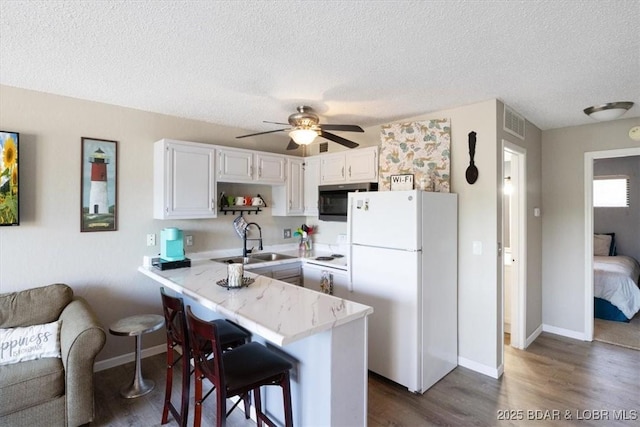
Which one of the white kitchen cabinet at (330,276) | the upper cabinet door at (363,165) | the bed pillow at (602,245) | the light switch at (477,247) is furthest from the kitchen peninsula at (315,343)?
the bed pillow at (602,245)

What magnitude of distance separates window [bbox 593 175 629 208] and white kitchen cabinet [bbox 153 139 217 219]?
620cm

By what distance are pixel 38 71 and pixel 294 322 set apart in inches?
98.9

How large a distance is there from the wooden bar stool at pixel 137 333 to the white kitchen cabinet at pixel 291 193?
190 centimetres

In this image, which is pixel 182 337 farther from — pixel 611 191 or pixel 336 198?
pixel 611 191

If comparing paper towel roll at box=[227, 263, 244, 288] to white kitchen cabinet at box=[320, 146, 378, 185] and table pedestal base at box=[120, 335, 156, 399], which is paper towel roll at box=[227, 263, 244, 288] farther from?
white kitchen cabinet at box=[320, 146, 378, 185]

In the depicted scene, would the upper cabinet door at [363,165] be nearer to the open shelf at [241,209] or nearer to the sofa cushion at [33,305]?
the open shelf at [241,209]

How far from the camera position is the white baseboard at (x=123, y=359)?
3.02 metres

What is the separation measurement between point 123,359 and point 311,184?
2.70 m

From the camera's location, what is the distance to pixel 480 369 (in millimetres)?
2955

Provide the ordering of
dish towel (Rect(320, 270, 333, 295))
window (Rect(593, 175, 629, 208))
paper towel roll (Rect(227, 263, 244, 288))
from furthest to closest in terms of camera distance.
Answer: window (Rect(593, 175, 629, 208)), dish towel (Rect(320, 270, 333, 295)), paper towel roll (Rect(227, 263, 244, 288))

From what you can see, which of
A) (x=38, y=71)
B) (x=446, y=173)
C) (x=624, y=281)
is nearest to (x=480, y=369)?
(x=446, y=173)

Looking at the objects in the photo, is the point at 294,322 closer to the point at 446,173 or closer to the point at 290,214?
the point at 446,173

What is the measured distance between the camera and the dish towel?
3.41 meters

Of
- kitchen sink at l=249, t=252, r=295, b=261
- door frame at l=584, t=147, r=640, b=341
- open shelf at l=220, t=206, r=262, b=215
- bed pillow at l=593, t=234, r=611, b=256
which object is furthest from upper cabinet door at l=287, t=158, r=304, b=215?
bed pillow at l=593, t=234, r=611, b=256
